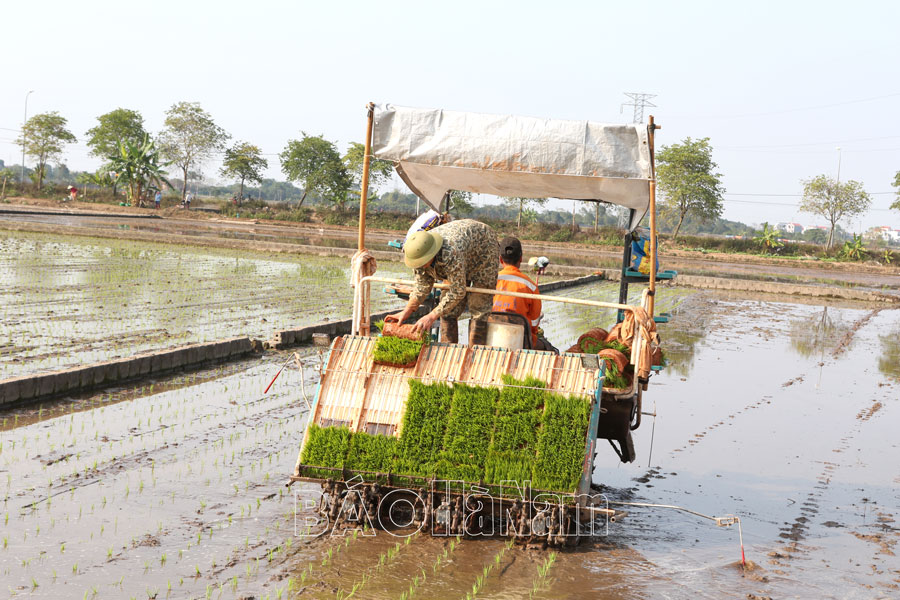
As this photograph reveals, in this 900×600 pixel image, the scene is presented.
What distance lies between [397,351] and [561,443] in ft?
3.87

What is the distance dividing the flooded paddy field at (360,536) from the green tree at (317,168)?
155ft

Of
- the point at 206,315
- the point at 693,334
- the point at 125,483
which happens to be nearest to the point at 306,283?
the point at 206,315

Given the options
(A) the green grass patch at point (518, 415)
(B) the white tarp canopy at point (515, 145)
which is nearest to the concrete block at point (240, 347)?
(B) the white tarp canopy at point (515, 145)

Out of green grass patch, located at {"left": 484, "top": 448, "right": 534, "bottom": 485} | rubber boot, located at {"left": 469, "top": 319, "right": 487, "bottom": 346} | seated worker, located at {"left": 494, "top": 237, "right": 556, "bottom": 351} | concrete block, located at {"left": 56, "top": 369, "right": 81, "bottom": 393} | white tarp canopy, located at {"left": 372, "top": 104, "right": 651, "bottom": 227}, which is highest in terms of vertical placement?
white tarp canopy, located at {"left": 372, "top": 104, "right": 651, "bottom": 227}

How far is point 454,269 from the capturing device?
536cm

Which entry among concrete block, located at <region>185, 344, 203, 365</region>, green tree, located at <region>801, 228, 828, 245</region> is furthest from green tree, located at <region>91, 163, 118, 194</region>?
green tree, located at <region>801, 228, 828, 245</region>

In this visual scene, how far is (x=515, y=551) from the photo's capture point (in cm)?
495

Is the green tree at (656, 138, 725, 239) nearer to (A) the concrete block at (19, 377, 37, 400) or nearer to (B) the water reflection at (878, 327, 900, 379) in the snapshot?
(B) the water reflection at (878, 327, 900, 379)

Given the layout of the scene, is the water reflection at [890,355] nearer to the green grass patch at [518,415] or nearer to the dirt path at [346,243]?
the green grass patch at [518,415]

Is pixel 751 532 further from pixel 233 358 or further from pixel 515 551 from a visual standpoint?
pixel 233 358

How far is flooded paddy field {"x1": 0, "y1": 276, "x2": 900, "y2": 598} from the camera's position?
4453 millimetres

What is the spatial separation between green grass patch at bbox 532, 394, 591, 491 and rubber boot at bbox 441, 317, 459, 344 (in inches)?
40.1

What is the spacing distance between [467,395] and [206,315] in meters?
8.79

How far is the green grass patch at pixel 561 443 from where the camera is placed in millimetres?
4816
